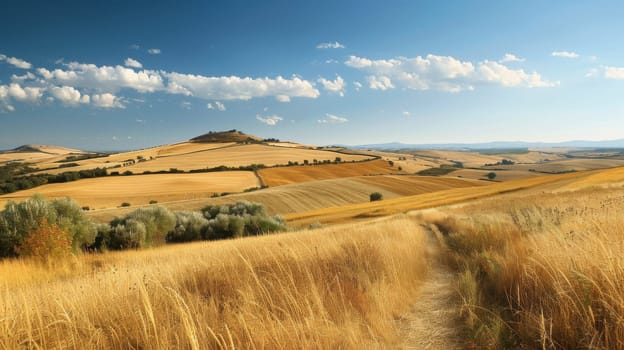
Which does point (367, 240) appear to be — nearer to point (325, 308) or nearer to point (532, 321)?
point (325, 308)

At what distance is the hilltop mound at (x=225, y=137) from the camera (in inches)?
6355

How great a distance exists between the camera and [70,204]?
51.0 feet

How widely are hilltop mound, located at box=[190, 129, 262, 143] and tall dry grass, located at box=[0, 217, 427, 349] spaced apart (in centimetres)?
15700

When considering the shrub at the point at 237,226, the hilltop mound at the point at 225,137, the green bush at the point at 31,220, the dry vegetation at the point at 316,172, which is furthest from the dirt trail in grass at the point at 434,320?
the hilltop mound at the point at 225,137

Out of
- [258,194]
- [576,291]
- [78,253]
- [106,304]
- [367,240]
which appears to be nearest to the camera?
[576,291]

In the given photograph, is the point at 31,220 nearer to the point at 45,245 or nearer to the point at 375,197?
the point at 45,245

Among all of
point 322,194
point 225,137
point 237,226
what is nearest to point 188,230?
point 237,226

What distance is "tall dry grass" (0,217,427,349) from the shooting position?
3096 millimetres

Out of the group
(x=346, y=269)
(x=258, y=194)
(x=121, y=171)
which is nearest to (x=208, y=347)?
(x=346, y=269)

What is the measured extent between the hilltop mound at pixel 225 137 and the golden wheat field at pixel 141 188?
85.8 m

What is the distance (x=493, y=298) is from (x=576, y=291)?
1.49m

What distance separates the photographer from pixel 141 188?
6194 centimetres

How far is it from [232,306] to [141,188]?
6516 centimetres

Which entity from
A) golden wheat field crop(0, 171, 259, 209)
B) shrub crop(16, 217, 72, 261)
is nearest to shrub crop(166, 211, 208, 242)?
shrub crop(16, 217, 72, 261)
